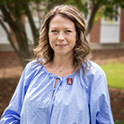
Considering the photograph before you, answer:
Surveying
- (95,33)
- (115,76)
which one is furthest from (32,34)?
(95,33)

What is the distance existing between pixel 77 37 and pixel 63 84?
0.46 m

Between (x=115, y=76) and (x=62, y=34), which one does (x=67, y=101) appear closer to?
(x=62, y=34)

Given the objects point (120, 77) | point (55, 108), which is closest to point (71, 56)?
point (55, 108)

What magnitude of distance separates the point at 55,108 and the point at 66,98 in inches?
4.5

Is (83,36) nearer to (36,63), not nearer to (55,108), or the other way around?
(36,63)

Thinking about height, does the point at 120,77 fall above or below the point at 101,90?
below

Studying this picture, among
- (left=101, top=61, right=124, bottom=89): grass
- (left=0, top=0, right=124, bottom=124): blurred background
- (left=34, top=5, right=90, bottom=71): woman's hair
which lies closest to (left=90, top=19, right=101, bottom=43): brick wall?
(left=0, top=0, right=124, bottom=124): blurred background

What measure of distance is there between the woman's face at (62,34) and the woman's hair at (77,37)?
4cm

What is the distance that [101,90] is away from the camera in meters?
2.00

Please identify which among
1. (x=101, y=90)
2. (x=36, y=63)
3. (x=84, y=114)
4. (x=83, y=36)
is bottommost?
(x=84, y=114)

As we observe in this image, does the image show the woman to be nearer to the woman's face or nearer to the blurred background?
the woman's face

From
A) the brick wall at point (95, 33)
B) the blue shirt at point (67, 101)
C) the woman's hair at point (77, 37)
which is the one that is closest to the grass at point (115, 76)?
the brick wall at point (95, 33)

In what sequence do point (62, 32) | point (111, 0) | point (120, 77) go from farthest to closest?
point (120, 77)
point (111, 0)
point (62, 32)

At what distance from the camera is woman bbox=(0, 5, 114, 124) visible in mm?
1965
